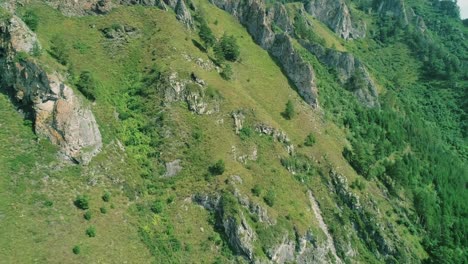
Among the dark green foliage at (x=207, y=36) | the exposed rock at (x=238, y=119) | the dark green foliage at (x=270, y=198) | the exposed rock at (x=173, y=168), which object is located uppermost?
the dark green foliage at (x=207, y=36)

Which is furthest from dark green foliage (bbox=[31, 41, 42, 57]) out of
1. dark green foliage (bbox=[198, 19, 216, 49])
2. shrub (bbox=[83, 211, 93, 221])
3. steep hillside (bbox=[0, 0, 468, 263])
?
dark green foliage (bbox=[198, 19, 216, 49])

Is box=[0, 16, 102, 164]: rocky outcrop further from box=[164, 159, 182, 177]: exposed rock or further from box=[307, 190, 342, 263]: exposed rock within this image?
box=[307, 190, 342, 263]: exposed rock

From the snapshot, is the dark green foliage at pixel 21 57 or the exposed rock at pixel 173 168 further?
the exposed rock at pixel 173 168

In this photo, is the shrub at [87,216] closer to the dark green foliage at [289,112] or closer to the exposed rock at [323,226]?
the exposed rock at [323,226]

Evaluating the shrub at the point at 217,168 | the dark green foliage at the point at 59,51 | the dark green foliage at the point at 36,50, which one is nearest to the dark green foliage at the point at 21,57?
the dark green foliage at the point at 36,50

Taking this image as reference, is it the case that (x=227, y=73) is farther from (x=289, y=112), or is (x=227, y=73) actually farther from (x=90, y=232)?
(x=90, y=232)

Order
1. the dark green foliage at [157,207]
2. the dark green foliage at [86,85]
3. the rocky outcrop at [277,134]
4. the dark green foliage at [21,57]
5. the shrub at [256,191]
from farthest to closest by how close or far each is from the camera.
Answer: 1. the rocky outcrop at [277,134]
2. the shrub at [256,191]
3. the dark green foliage at [86,85]
4. the dark green foliage at [21,57]
5. the dark green foliage at [157,207]
